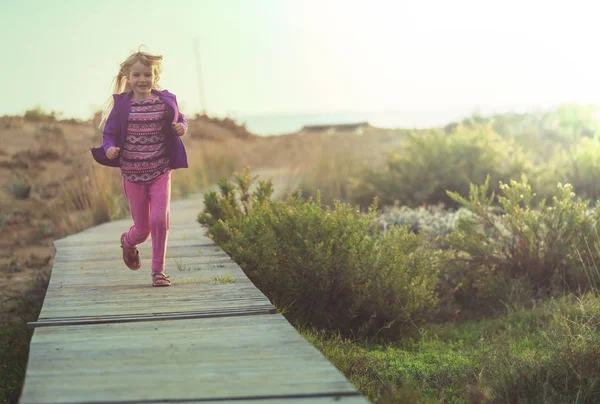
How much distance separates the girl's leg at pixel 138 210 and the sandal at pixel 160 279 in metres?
0.36

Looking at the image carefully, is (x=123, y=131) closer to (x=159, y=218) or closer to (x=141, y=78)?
(x=141, y=78)

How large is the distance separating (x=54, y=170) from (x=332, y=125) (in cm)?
2717

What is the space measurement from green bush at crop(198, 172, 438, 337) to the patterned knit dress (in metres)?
1.02

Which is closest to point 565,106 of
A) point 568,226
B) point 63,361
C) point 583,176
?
point 583,176

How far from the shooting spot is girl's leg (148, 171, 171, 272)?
5434 millimetres

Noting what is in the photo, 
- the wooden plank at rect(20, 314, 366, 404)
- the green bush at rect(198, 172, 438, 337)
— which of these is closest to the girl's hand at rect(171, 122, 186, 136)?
the green bush at rect(198, 172, 438, 337)

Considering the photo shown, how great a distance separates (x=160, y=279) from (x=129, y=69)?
4.58 ft

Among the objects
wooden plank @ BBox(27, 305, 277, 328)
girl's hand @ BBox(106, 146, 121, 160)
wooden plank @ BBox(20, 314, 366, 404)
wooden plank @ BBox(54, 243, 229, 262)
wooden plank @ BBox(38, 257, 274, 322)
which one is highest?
girl's hand @ BBox(106, 146, 121, 160)

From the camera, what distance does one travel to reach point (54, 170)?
57.8ft

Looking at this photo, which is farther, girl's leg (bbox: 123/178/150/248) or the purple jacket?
girl's leg (bbox: 123/178/150/248)

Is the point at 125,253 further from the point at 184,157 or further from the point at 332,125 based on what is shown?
the point at 332,125

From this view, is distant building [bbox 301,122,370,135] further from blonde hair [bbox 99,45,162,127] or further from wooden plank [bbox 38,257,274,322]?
blonde hair [bbox 99,45,162,127]

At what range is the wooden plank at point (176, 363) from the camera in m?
3.07

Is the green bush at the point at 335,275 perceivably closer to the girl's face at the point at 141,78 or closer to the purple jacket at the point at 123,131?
the purple jacket at the point at 123,131
